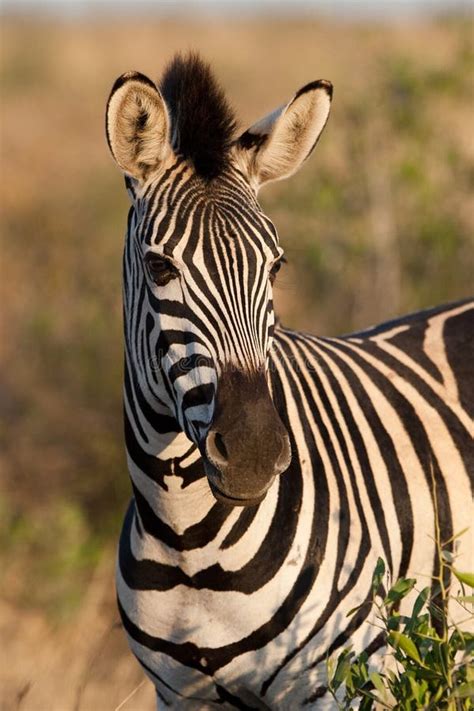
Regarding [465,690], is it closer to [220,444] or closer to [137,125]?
[220,444]

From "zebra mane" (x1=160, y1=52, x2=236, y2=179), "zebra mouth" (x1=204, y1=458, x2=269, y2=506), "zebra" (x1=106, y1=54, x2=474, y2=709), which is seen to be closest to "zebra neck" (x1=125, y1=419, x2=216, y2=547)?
"zebra" (x1=106, y1=54, x2=474, y2=709)

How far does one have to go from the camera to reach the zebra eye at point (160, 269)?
337 centimetres

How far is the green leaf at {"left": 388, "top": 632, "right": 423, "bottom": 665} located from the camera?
295 centimetres

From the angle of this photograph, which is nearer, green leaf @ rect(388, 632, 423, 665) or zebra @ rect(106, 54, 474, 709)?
green leaf @ rect(388, 632, 423, 665)

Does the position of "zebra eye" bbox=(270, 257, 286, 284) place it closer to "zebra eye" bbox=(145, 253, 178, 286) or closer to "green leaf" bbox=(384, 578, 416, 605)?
"zebra eye" bbox=(145, 253, 178, 286)

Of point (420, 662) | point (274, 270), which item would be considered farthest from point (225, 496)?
point (274, 270)

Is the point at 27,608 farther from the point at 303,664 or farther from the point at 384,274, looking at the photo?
the point at 303,664

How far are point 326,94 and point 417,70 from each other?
687 centimetres

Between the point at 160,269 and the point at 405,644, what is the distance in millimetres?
1307

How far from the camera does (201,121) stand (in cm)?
357

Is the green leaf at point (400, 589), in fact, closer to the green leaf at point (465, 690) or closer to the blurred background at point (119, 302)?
the green leaf at point (465, 690)

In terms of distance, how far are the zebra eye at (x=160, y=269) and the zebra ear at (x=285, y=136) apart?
536mm

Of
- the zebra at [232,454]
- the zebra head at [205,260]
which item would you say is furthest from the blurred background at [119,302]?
the zebra head at [205,260]


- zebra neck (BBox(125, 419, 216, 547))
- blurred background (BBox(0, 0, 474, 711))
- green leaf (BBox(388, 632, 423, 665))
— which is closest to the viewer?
green leaf (BBox(388, 632, 423, 665))
